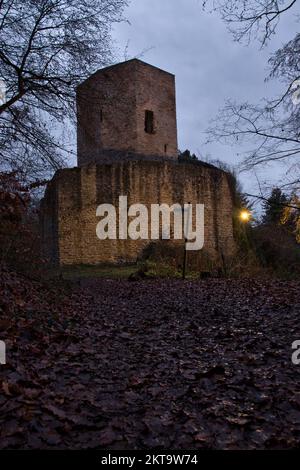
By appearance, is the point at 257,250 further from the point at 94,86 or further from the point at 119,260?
the point at 94,86

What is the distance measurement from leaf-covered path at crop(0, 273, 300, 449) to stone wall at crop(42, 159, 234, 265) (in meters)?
12.4

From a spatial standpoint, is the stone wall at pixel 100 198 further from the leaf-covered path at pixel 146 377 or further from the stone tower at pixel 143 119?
the leaf-covered path at pixel 146 377

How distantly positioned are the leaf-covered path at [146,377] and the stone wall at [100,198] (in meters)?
12.4

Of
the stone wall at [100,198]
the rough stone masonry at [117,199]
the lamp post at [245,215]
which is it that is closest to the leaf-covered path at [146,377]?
the lamp post at [245,215]

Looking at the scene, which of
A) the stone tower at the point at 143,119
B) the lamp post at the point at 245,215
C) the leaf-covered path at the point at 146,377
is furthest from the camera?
the stone tower at the point at 143,119

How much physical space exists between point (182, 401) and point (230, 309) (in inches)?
171

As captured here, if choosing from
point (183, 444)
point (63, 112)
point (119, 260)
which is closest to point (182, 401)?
point (183, 444)

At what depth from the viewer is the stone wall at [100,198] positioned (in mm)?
19688

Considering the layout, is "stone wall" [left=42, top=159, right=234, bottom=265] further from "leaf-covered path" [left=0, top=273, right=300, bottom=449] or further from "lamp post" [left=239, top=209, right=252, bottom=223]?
"leaf-covered path" [left=0, top=273, right=300, bottom=449]

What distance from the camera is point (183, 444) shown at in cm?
264

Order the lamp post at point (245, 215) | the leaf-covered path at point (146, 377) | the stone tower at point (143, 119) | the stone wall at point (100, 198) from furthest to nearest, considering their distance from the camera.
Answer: the stone tower at point (143, 119) < the stone wall at point (100, 198) < the lamp post at point (245, 215) < the leaf-covered path at point (146, 377)

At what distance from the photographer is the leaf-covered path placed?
2.71 m

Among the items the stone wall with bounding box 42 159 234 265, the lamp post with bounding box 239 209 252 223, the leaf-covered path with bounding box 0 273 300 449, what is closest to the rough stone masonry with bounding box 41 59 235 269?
the stone wall with bounding box 42 159 234 265

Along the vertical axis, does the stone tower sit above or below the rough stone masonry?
above
